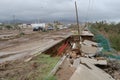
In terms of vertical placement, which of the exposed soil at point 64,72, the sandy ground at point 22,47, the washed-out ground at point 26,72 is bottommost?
the sandy ground at point 22,47

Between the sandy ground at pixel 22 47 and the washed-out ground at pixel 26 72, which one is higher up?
the washed-out ground at pixel 26 72

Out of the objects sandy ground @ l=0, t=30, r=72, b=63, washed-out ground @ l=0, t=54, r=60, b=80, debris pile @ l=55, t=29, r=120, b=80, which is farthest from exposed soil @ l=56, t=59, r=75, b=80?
sandy ground @ l=0, t=30, r=72, b=63

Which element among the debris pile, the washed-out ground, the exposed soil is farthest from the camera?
the debris pile

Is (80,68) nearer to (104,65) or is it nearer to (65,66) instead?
(65,66)

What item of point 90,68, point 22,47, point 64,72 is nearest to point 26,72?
point 64,72

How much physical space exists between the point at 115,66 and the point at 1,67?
6.86 meters

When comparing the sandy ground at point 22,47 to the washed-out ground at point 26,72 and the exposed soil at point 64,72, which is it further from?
the exposed soil at point 64,72

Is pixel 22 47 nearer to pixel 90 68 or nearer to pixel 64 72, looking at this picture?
pixel 90 68

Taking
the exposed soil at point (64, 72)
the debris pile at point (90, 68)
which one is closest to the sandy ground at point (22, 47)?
the debris pile at point (90, 68)

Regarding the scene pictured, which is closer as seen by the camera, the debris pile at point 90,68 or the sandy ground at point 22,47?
the debris pile at point 90,68

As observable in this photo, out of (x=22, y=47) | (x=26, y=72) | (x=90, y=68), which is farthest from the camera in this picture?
(x=22, y=47)

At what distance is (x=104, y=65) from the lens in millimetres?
15711

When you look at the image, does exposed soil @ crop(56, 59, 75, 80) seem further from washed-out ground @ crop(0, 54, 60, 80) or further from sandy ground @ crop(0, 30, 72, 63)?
sandy ground @ crop(0, 30, 72, 63)

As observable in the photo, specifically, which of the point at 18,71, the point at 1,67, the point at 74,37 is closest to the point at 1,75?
the point at 18,71
